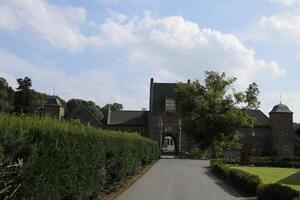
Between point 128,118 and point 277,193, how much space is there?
3251 inches

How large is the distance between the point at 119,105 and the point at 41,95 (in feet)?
162

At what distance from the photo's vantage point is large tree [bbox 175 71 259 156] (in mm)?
66312

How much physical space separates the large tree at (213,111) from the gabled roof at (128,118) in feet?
81.3

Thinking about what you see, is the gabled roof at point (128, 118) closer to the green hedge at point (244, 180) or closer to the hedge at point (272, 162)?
the hedge at point (272, 162)

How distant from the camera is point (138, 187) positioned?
21328mm

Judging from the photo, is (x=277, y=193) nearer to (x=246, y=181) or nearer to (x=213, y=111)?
(x=246, y=181)

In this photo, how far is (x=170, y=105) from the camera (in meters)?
88.6

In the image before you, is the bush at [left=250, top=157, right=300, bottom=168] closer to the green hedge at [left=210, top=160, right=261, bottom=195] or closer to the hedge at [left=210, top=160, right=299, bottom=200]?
the hedge at [left=210, top=160, right=299, bottom=200]

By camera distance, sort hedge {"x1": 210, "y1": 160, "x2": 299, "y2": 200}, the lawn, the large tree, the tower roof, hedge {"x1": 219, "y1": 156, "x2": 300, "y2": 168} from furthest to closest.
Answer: the tower roof → the large tree → hedge {"x1": 219, "y1": 156, "x2": 300, "y2": 168} → the lawn → hedge {"x1": 210, "y1": 160, "x2": 299, "y2": 200}

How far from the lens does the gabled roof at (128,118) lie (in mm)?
94312

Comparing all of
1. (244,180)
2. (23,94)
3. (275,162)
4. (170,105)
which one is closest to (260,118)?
(170,105)

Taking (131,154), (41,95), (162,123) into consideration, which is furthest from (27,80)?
(131,154)

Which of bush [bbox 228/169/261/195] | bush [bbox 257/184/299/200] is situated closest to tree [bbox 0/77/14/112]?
bush [bbox 228/169/261/195]

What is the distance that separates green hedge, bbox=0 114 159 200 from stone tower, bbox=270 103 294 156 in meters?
74.6
